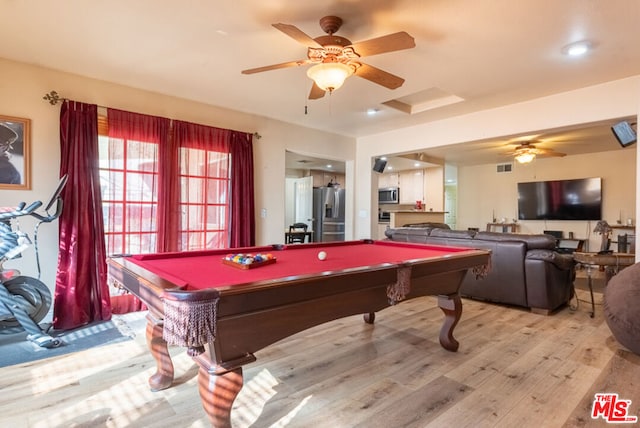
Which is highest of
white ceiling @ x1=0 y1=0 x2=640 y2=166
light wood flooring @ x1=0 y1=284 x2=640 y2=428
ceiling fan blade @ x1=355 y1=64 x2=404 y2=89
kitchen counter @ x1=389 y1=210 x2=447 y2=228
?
white ceiling @ x1=0 y1=0 x2=640 y2=166

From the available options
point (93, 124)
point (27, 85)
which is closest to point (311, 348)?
point (93, 124)

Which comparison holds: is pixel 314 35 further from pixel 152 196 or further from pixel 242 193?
pixel 152 196

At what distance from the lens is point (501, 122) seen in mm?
4227

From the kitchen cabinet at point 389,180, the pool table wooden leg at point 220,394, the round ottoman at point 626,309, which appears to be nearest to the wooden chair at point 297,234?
the kitchen cabinet at point 389,180

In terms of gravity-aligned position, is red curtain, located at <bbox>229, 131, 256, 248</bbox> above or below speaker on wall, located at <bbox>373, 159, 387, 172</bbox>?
below

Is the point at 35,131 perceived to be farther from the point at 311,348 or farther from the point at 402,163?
the point at 402,163

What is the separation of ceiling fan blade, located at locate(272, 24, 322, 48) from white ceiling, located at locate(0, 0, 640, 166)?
24 cm

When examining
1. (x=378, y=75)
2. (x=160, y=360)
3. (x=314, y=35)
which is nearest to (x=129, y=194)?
(x=160, y=360)

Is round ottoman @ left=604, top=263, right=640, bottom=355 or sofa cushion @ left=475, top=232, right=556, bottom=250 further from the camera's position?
sofa cushion @ left=475, top=232, right=556, bottom=250

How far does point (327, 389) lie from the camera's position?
2.10 meters

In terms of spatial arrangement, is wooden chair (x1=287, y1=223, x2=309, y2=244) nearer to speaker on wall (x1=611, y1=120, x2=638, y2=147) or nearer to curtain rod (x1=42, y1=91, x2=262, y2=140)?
curtain rod (x1=42, y1=91, x2=262, y2=140)

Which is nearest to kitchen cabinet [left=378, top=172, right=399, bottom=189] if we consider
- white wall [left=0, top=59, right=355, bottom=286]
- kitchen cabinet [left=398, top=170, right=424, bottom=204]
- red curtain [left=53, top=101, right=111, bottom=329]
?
kitchen cabinet [left=398, top=170, right=424, bottom=204]

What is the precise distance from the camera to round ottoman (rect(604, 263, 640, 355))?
99.3 inches

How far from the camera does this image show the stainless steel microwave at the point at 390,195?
8.80m
